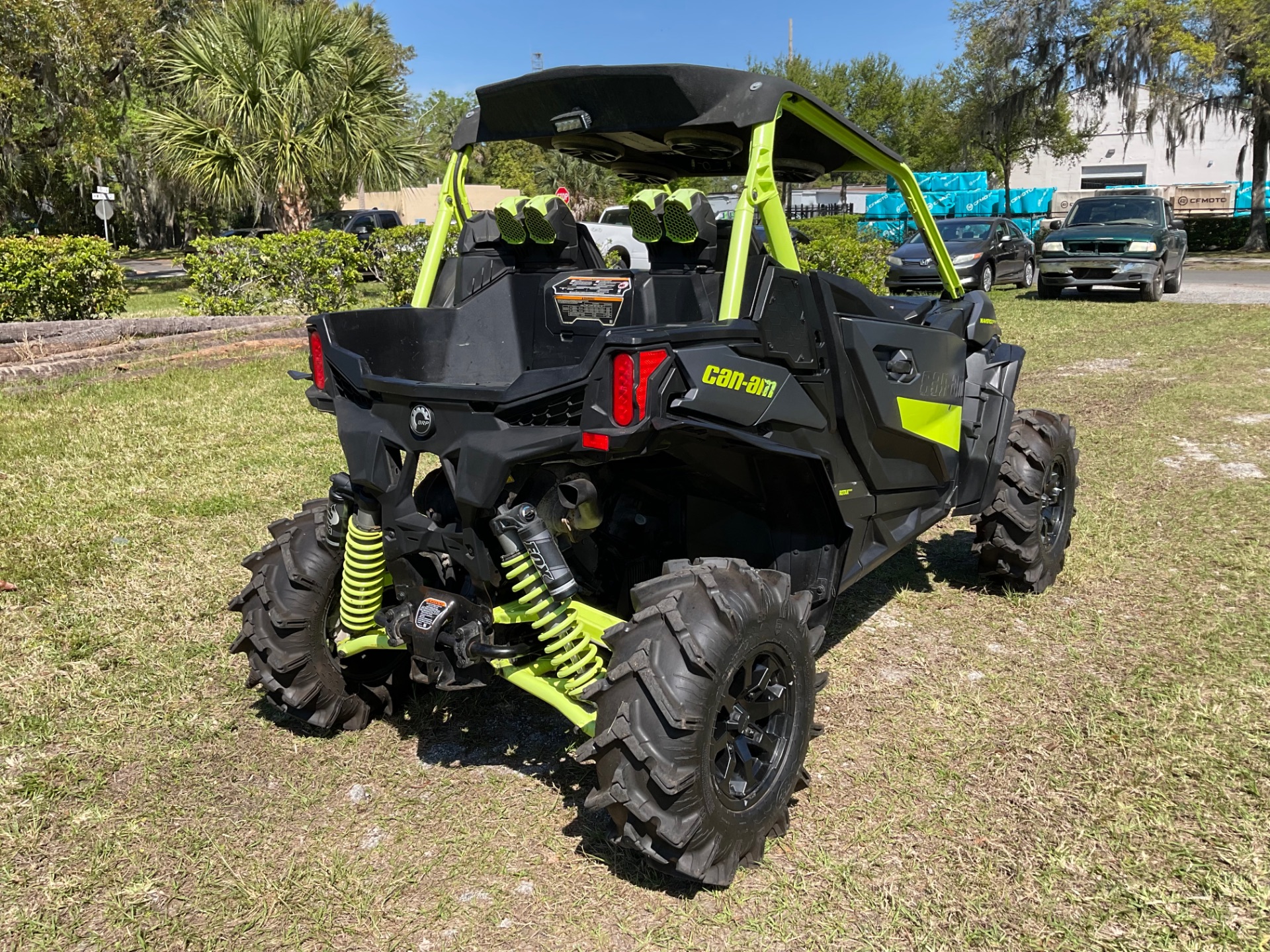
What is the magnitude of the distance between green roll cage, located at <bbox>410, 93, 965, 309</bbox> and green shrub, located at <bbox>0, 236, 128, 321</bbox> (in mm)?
12671

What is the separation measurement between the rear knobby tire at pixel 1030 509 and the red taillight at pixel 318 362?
3157 millimetres

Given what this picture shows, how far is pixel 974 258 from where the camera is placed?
1816cm

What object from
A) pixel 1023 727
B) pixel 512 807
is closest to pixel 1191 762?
pixel 1023 727

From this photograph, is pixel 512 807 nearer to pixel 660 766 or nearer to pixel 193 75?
pixel 660 766

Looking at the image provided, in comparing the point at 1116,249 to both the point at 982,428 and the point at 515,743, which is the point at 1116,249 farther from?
the point at 515,743

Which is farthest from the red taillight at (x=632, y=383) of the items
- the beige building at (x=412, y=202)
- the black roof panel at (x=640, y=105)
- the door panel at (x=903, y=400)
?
the beige building at (x=412, y=202)

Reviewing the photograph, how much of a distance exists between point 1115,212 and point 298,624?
18.9m

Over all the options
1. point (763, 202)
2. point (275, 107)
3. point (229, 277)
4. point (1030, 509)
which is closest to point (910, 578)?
point (1030, 509)

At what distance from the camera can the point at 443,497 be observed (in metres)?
3.18

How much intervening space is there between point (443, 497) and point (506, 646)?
1.73ft

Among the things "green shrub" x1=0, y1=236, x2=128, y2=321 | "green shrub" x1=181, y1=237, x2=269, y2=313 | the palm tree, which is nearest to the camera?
"green shrub" x1=0, y1=236, x2=128, y2=321

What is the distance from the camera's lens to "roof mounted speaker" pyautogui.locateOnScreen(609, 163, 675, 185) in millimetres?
4184

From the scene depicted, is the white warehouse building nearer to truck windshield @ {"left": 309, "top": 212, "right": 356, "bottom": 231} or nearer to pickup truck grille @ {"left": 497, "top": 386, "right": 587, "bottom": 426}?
truck windshield @ {"left": 309, "top": 212, "right": 356, "bottom": 231}

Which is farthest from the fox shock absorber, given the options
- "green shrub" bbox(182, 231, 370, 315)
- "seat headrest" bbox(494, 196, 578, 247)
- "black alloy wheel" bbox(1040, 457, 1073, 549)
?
"green shrub" bbox(182, 231, 370, 315)
